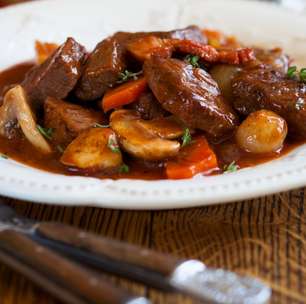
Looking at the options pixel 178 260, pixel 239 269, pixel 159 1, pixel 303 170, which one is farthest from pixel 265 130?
pixel 159 1

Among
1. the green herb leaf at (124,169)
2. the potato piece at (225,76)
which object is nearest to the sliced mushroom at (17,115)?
the green herb leaf at (124,169)

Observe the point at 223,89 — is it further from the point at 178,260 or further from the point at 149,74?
the point at 178,260

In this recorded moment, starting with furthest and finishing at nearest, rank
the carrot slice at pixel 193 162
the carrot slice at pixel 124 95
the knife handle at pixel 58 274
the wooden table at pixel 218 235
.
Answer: the carrot slice at pixel 124 95 → the carrot slice at pixel 193 162 → the wooden table at pixel 218 235 → the knife handle at pixel 58 274

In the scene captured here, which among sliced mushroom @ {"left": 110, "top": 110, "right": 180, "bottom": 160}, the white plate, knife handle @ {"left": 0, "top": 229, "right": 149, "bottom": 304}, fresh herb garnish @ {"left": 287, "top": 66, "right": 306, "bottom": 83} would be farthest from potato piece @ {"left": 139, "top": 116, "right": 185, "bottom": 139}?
knife handle @ {"left": 0, "top": 229, "right": 149, "bottom": 304}

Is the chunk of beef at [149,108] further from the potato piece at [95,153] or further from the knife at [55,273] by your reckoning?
the knife at [55,273]

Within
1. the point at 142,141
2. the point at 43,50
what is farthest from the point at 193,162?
the point at 43,50
